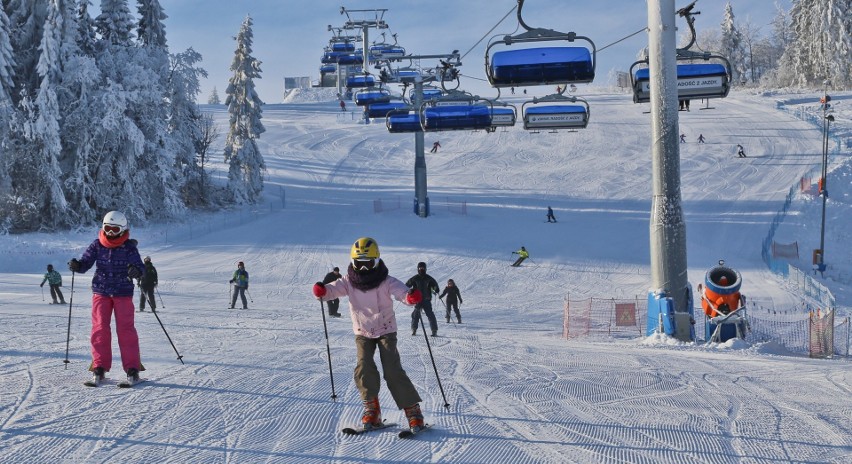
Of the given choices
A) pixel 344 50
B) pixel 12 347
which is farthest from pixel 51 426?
pixel 344 50

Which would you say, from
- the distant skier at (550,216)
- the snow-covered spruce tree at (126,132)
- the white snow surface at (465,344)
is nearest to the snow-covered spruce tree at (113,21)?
the snow-covered spruce tree at (126,132)

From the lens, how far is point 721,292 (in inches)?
530

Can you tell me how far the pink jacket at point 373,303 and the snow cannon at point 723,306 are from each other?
8596 millimetres

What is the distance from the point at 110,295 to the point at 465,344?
5.41m

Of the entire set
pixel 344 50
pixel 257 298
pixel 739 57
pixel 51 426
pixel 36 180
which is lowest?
pixel 257 298

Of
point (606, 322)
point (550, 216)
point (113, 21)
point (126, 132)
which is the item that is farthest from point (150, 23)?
point (606, 322)

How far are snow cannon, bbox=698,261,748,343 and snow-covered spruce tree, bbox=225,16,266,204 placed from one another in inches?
1434

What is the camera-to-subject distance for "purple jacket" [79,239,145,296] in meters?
7.37

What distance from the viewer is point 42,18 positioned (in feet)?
124

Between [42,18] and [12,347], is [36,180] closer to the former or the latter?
[42,18]

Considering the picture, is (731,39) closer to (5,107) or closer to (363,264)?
(5,107)

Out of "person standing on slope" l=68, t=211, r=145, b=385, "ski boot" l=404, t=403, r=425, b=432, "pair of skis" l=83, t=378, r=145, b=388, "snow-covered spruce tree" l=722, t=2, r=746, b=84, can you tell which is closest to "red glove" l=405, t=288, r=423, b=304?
"ski boot" l=404, t=403, r=425, b=432

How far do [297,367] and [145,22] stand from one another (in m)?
41.4

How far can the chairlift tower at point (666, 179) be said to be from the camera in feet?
43.2
